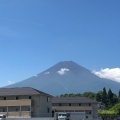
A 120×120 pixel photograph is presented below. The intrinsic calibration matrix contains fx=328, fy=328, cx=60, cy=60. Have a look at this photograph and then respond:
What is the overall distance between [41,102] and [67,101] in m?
28.3

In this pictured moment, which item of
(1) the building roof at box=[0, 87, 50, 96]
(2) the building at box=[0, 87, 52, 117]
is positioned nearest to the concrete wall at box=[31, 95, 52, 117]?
(2) the building at box=[0, 87, 52, 117]

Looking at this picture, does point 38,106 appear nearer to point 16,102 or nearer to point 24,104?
point 24,104

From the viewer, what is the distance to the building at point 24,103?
240 feet

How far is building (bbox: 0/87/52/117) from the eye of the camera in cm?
7300

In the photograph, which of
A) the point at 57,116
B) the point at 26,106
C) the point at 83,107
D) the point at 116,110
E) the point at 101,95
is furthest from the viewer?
the point at 101,95

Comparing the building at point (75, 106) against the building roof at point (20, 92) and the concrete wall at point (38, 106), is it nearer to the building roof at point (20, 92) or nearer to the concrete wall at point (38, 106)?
the building roof at point (20, 92)

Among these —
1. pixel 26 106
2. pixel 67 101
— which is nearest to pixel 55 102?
pixel 67 101

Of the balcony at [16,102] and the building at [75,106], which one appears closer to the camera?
the balcony at [16,102]

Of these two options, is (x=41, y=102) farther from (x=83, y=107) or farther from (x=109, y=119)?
(x=83, y=107)

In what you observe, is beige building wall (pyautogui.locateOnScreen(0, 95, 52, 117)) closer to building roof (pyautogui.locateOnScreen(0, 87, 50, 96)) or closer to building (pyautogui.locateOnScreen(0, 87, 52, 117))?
building (pyautogui.locateOnScreen(0, 87, 52, 117))

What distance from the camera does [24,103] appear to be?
73.4m

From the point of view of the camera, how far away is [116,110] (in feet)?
363

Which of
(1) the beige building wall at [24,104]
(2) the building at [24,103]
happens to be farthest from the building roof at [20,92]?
(1) the beige building wall at [24,104]

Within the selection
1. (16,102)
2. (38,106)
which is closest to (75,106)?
(38,106)
